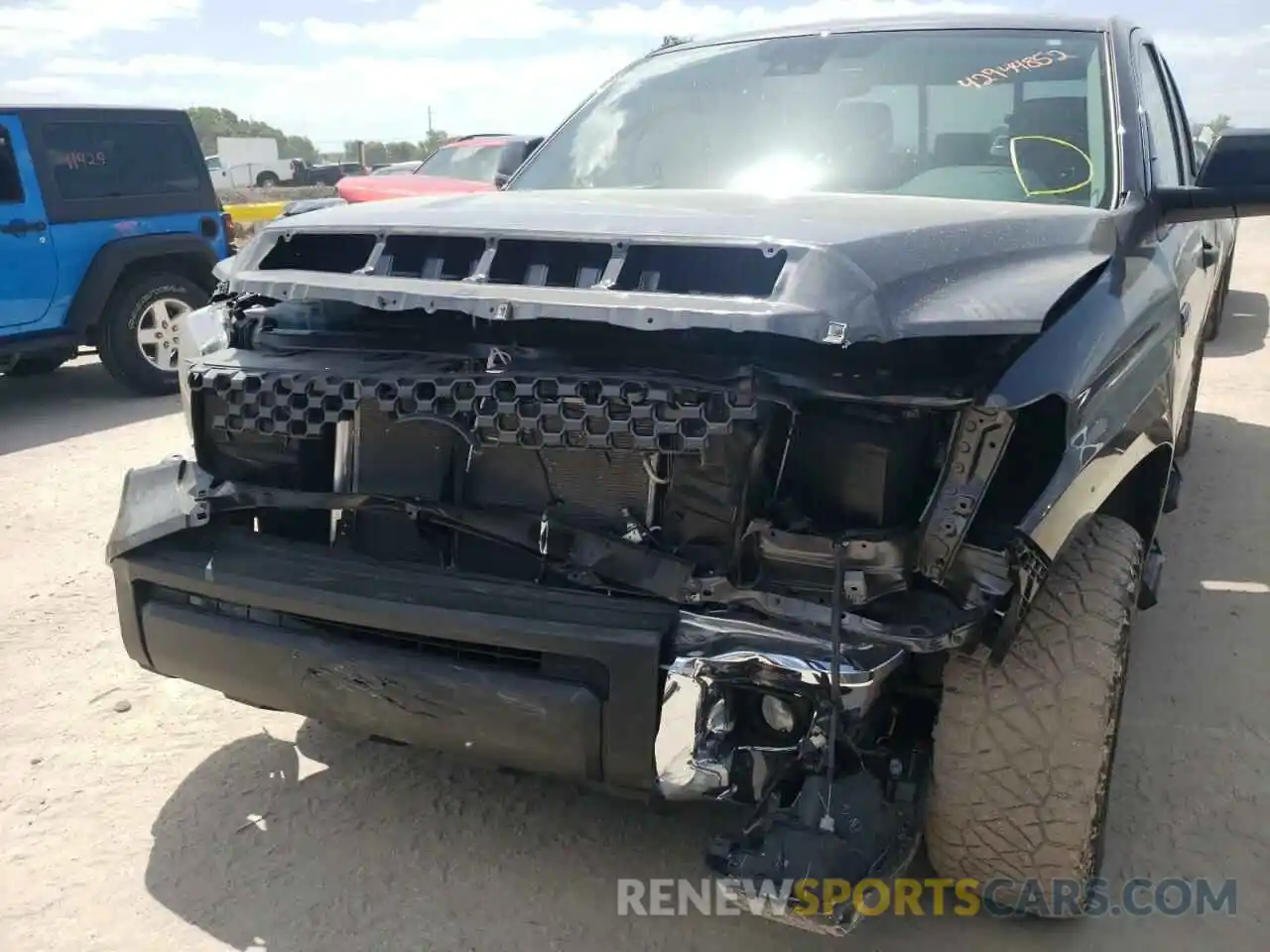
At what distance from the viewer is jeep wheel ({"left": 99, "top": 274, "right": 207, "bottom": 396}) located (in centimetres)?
755

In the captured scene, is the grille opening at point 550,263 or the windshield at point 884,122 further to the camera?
the windshield at point 884,122

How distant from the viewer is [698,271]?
81.8 inches

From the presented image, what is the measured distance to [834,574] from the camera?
1957mm

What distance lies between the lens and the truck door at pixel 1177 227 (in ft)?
10.2

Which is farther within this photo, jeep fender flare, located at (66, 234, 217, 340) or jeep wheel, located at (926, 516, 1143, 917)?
jeep fender flare, located at (66, 234, 217, 340)

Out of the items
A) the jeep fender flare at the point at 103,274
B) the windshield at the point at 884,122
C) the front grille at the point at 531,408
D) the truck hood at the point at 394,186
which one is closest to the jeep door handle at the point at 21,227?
the jeep fender flare at the point at 103,274

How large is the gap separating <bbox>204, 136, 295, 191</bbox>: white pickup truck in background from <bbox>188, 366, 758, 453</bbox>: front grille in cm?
3091

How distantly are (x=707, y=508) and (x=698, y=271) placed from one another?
454mm

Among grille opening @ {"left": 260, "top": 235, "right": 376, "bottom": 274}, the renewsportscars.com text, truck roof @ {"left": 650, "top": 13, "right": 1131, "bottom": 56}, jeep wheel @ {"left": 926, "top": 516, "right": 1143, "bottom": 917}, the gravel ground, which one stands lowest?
the renewsportscars.com text

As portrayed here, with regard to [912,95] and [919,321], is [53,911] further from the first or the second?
[912,95]

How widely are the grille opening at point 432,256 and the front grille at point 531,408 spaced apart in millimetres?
259

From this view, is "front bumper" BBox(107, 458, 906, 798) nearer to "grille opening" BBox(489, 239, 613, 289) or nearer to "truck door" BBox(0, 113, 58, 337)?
"grille opening" BBox(489, 239, 613, 289)

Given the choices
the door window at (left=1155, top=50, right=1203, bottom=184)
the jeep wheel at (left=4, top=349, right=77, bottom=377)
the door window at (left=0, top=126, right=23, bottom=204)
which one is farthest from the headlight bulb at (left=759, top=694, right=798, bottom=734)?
the jeep wheel at (left=4, top=349, right=77, bottom=377)

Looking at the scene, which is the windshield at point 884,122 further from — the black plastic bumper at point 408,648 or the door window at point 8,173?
the door window at point 8,173
